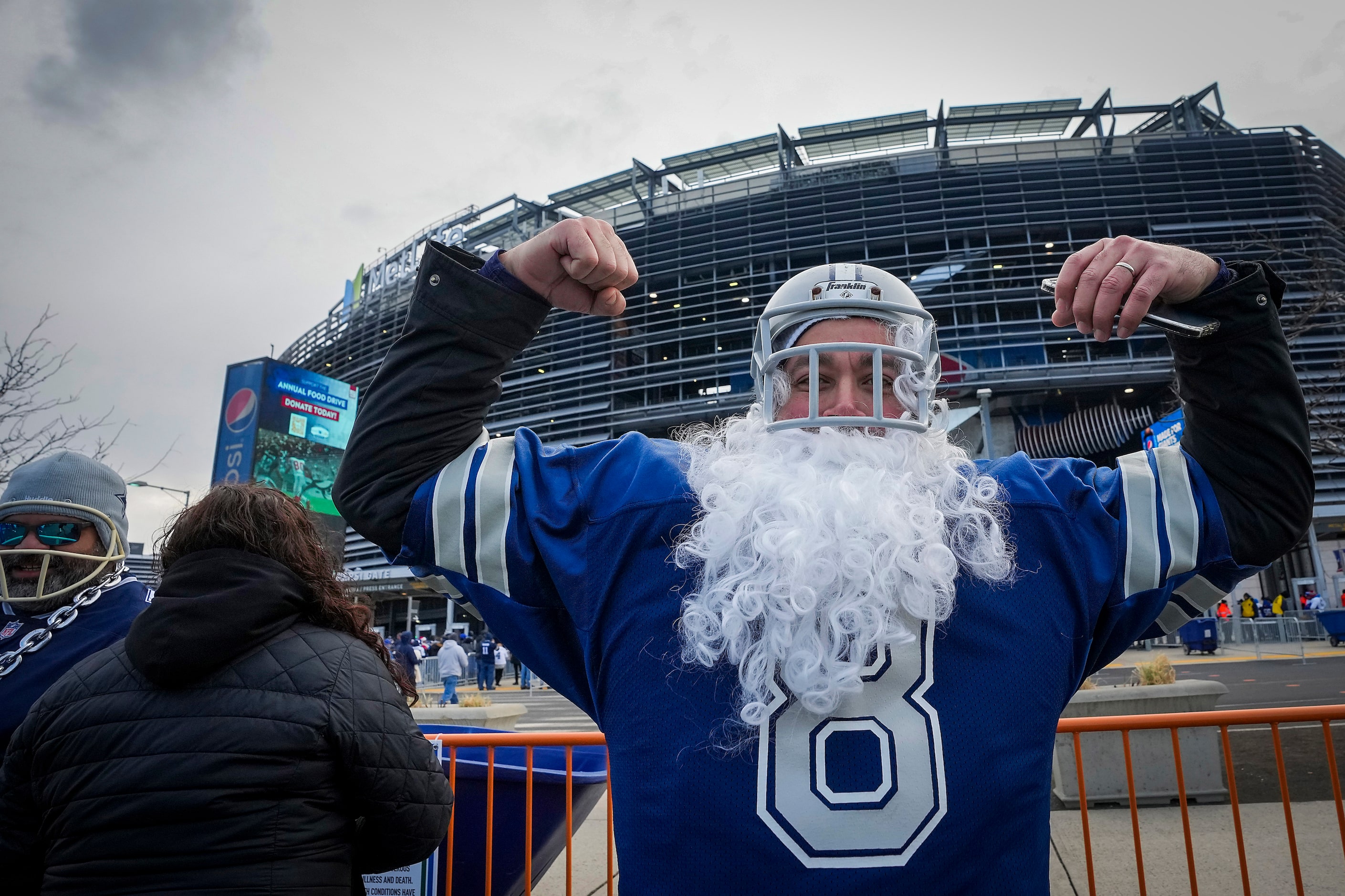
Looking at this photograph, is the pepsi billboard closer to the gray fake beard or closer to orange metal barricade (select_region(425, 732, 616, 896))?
orange metal barricade (select_region(425, 732, 616, 896))

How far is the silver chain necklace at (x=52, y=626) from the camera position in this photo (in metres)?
2.35

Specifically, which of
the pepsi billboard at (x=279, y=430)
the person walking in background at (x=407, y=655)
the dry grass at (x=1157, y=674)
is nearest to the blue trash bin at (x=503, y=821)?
the dry grass at (x=1157, y=674)

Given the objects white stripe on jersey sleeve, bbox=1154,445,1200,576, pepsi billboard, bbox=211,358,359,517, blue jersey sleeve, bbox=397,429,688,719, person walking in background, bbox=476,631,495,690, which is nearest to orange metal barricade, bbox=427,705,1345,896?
blue jersey sleeve, bbox=397,429,688,719

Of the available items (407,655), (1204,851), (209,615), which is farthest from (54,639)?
(407,655)

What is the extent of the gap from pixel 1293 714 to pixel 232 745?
4.14m

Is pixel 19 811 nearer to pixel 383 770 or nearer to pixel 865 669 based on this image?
pixel 383 770

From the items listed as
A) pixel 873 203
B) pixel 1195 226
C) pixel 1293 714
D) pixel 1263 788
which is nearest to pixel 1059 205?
pixel 1195 226

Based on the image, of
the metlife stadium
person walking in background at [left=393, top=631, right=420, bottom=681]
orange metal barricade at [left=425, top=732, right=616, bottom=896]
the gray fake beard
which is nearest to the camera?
the gray fake beard

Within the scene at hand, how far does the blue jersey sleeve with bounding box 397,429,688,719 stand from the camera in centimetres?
143

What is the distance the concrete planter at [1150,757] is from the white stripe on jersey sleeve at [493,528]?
5.17 metres

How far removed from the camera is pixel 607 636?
4.52ft

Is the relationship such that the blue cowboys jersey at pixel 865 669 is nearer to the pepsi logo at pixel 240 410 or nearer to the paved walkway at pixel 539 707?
the paved walkway at pixel 539 707

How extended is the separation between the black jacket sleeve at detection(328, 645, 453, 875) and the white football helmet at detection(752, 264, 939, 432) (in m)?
1.20

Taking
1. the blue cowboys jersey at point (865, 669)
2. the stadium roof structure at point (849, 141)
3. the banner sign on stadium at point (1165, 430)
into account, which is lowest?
the blue cowboys jersey at point (865, 669)
